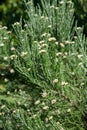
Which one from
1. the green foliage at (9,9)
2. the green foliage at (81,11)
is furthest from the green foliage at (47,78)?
the green foliage at (9,9)

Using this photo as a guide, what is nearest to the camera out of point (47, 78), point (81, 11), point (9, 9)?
point (47, 78)

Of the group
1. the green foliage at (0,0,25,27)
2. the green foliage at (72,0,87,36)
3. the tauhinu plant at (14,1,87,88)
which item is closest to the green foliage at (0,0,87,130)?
the tauhinu plant at (14,1,87,88)

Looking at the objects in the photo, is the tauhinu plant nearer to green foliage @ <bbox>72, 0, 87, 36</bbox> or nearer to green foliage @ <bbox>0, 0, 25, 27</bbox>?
green foliage @ <bbox>72, 0, 87, 36</bbox>

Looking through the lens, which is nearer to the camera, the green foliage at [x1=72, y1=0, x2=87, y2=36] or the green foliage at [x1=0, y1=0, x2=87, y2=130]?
the green foliage at [x1=0, y1=0, x2=87, y2=130]

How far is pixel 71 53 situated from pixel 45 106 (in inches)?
22.0

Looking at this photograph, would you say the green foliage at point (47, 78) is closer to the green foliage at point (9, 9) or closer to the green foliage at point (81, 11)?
the green foliage at point (81, 11)

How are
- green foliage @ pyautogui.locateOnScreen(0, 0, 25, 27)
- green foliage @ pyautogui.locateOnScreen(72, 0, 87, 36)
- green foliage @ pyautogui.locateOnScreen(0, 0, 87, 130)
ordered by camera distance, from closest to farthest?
green foliage @ pyautogui.locateOnScreen(0, 0, 87, 130), green foliage @ pyautogui.locateOnScreen(72, 0, 87, 36), green foliage @ pyautogui.locateOnScreen(0, 0, 25, 27)

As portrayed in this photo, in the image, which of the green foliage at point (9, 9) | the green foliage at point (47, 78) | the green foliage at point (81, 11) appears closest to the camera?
the green foliage at point (47, 78)

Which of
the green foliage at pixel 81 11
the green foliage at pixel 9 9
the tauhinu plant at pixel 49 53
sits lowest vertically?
the green foliage at pixel 9 9

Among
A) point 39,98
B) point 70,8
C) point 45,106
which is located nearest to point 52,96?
point 45,106

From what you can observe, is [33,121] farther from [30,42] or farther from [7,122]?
[30,42]

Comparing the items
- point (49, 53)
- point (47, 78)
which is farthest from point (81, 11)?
point (47, 78)

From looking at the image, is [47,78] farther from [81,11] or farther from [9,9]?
[9,9]

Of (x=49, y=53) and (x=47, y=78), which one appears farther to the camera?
(x=49, y=53)
